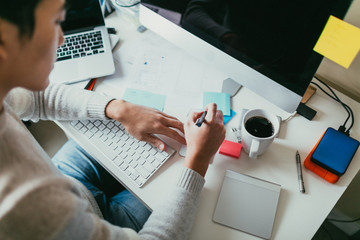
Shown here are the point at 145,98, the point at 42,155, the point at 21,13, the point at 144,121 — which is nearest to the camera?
the point at 21,13

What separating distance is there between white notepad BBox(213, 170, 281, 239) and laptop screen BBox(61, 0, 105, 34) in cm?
72

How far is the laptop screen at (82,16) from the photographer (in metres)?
0.94

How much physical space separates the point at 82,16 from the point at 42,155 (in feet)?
1.96

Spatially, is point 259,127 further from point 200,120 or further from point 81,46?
point 81,46

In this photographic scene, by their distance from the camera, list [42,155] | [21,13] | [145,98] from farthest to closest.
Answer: [145,98], [42,155], [21,13]

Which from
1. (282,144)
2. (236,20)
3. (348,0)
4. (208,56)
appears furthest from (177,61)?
(348,0)

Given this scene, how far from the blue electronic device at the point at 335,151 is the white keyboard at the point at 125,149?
1.29 feet

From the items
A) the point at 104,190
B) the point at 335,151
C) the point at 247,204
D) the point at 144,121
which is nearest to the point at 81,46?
the point at 144,121

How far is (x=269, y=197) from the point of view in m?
0.69

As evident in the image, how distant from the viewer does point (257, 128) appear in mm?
725

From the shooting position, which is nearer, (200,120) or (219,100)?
(200,120)

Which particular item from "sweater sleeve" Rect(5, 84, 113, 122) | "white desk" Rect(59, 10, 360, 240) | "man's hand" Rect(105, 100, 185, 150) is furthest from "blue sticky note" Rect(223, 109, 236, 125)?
"sweater sleeve" Rect(5, 84, 113, 122)

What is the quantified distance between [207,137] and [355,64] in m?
0.55

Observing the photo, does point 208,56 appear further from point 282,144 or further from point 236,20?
point 282,144
